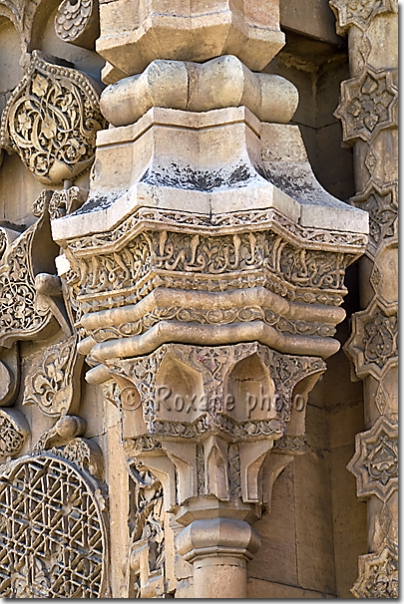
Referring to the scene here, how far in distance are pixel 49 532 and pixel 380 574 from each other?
1.34 meters

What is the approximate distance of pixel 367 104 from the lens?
5824mm

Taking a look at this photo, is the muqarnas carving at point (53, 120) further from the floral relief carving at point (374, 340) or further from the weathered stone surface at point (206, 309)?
the floral relief carving at point (374, 340)

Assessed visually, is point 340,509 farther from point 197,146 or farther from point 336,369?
point 197,146

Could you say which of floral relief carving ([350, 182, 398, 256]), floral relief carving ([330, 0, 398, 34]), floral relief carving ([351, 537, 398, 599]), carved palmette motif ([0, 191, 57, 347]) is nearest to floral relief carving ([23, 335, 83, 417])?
carved palmette motif ([0, 191, 57, 347])

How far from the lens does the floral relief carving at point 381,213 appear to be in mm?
5652

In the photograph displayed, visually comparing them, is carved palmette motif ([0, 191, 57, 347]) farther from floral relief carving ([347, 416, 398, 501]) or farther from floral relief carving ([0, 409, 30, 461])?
floral relief carving ([347, 416, 398, 501])

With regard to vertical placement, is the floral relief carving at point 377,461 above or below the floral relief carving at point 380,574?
above

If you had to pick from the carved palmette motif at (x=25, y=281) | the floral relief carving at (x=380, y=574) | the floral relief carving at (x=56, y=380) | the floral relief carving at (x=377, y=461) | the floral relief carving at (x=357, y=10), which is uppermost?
the floral relief carving at (x=357, y=10)

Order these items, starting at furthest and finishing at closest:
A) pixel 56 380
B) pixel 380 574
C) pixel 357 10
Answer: pixel 56 380, pixel 357 10, pixel 380 574

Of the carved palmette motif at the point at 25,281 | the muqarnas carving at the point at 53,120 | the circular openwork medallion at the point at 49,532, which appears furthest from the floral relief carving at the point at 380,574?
the muqarnas carving at the point at 53,120

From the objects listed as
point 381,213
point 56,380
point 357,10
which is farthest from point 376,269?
point 56,380

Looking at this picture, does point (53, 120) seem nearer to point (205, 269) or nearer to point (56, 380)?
point (56, 380)

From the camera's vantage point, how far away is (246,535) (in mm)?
5109

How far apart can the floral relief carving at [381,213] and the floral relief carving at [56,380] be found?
121 centimetres
